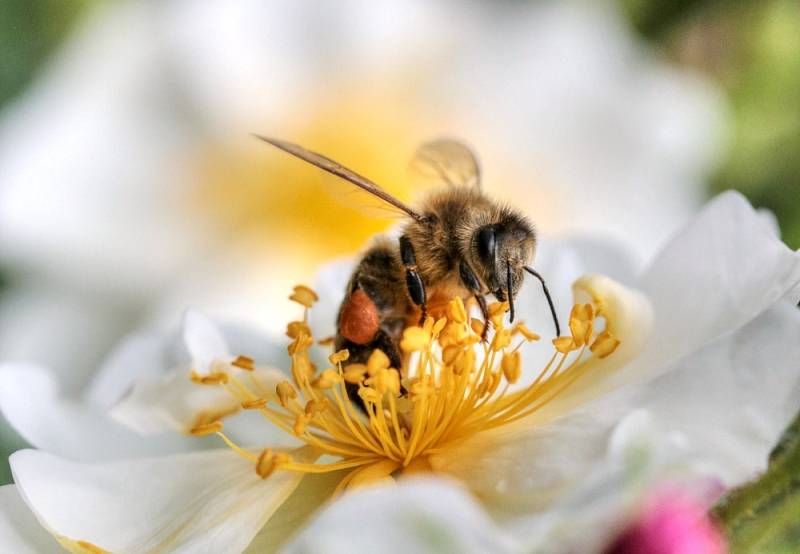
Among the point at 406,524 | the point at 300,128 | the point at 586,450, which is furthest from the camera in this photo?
the point at 300,128

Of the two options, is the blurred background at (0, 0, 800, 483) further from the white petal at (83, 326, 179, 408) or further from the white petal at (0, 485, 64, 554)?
the white petal at (0, 485, 64, 554)

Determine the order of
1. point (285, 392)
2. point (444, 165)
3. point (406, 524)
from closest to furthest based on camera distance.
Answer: point (406, 524) < point (285, 392) < point (444, 165)

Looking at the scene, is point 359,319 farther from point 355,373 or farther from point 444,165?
point 444,165

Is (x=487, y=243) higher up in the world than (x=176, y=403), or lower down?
higher up

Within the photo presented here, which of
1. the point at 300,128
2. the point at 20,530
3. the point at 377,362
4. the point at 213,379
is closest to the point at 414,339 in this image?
the point at 377,362

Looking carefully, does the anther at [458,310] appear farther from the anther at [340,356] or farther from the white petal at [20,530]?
the white petal at [20,530]

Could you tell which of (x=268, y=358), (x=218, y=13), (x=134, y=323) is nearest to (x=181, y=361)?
(x=268, y=358)
